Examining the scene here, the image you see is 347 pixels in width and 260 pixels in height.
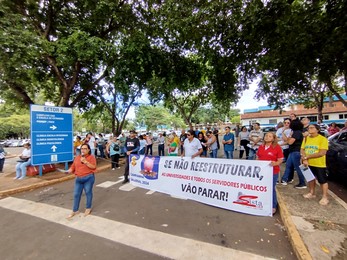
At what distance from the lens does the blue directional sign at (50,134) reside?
A: 7.22m

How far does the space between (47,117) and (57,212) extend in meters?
4.53

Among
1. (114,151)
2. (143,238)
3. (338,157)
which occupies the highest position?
(338,157)

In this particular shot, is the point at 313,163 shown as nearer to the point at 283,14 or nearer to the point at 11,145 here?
the point at 283,14

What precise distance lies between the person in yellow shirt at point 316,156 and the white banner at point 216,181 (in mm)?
1039

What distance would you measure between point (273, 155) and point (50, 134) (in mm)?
7854

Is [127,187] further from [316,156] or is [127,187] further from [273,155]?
[316,156]

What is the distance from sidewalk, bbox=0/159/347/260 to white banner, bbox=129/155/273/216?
0.56 m

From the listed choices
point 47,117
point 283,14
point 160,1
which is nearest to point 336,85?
point 283,14

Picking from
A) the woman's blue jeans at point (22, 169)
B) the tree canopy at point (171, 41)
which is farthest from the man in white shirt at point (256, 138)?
the woman's blue jeans at point (22, 169)

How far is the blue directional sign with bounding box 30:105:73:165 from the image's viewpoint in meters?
7.22

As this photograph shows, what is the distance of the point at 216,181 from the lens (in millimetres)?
4562

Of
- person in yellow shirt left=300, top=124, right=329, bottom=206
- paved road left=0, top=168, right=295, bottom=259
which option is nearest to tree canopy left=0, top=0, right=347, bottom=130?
person in yellow shirt left=300, top=124, right=329, bottom=206

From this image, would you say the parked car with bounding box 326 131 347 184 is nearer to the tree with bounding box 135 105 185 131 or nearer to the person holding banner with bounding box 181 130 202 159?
the person holding banner with bounding box 181 130 202 159

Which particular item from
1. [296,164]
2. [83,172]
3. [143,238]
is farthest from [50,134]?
[296,164]
